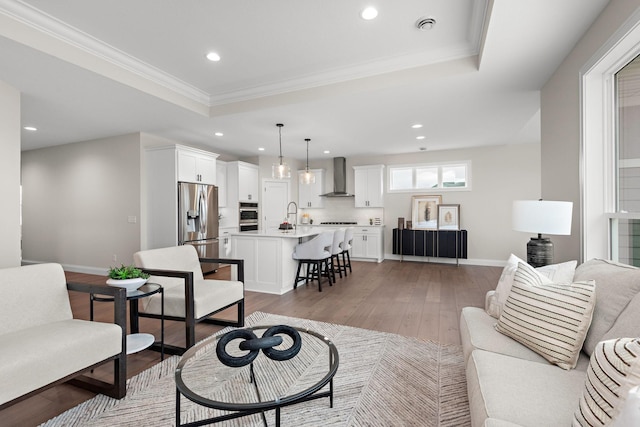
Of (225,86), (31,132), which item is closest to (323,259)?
(225,86)

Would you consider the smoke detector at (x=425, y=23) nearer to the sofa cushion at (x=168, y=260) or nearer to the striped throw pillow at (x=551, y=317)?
the striped throw pillow at (x=551, y=317)

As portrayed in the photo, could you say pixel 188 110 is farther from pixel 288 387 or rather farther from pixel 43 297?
pixel 288 387

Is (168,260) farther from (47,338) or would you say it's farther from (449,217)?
(449,217)

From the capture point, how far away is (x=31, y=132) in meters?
5.12

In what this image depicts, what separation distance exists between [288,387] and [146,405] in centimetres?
104

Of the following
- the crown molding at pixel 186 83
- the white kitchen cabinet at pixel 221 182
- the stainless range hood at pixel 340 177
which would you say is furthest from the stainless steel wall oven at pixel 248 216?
the crown molding at pixel 186 83

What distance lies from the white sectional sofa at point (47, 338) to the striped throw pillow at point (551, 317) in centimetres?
236

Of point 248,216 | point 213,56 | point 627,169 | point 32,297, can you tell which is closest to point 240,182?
point 248,216

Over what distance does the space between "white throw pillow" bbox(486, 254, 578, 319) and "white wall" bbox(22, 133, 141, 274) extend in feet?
17.6

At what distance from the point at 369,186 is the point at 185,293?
18.6ft

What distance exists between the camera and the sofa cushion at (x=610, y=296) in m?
1.36

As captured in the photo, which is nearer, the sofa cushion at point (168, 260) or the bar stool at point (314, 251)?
the sofa cushion at point (168, 260)

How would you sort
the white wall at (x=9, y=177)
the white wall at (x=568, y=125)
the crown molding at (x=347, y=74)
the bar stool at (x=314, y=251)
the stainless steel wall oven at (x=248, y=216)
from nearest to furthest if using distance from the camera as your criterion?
the white wall at (x=568, y=125) → the crown molding at (x=347, y=74) → the white wall at (x=9, y=177) → the bar stool at (x=314, y=251) → the stainless steel wall oven at (x=248, y=216)

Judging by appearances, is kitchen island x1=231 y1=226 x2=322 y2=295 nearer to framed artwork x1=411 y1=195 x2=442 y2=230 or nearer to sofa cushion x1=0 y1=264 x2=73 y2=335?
sofa cushion x1=0 y1=264 x2=73 y2=335
